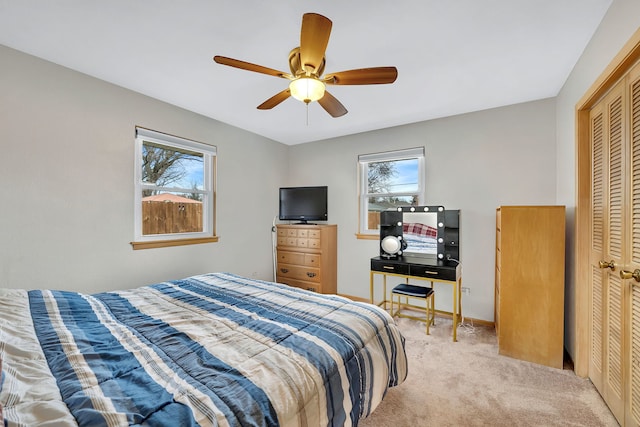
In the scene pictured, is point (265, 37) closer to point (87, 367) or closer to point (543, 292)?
point (87, 367)

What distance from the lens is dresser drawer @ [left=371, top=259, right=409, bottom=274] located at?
3.13m

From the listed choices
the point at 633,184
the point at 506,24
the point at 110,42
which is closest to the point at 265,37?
the point at 110,42

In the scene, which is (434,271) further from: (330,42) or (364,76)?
(330,42)

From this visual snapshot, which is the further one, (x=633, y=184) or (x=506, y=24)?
(x=506, y=24)

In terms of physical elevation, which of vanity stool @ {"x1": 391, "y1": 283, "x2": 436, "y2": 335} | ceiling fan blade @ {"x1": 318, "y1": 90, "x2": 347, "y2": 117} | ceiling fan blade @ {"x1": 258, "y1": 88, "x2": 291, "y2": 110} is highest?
ceiling fan blade @ {"x1": 258, "y1": 88, "x2": 291, "y2": 110}

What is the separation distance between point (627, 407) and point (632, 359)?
0.95 feet

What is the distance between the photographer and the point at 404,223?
11.6 ft

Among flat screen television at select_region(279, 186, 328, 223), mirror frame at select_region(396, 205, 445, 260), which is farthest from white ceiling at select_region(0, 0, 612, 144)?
flat screen television at select_region(279, 186, 328, 223)

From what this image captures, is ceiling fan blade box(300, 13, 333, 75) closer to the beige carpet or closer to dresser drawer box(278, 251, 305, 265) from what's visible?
the beige carpet

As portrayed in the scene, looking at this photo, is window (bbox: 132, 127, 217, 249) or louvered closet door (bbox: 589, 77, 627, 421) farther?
window (bbox: 132, 127, 217, 249)

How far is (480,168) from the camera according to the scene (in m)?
3.17

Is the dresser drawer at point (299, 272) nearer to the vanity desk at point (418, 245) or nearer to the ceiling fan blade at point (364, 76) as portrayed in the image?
the vanity desk at point (418, 245)

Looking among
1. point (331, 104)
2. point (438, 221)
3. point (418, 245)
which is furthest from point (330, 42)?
point (418, 245)

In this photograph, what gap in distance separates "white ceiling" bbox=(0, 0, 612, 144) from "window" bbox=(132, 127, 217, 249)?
1.82ft
